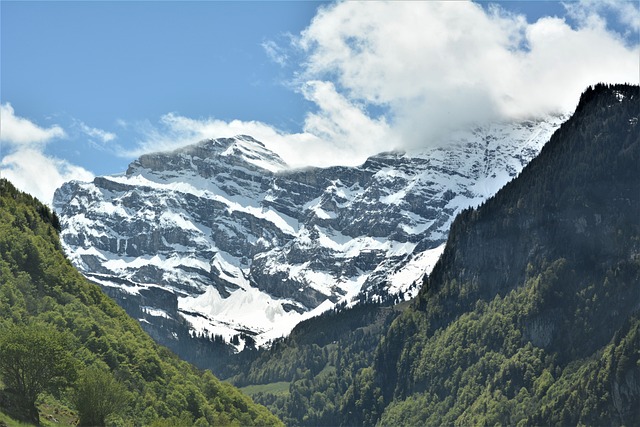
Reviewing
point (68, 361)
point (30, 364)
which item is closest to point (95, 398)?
point (68, 361)

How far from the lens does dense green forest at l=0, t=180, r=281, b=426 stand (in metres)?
117

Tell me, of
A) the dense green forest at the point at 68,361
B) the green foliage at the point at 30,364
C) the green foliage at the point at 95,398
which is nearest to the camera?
the green foliage at the point at 30,364

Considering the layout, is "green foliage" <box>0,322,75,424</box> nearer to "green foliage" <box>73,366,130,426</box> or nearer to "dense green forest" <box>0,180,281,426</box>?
"dense green forest" <box>0,180,281,426</box>

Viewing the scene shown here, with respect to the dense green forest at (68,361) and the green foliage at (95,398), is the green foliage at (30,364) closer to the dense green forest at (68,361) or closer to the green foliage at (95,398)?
the dense green forest at (68,361)

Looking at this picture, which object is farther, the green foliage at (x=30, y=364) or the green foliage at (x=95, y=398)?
the green foliage at (x=95, y=398)

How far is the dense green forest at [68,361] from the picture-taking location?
117125mm

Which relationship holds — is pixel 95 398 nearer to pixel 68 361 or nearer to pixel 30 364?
pixel 68 361

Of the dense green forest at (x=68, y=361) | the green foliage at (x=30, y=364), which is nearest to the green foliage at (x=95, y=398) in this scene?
the dense green forest at (x=68, y=361)

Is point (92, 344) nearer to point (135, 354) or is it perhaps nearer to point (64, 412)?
point (135, 354)

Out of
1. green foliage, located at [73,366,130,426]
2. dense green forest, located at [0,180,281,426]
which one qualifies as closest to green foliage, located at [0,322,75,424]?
dense green forest, located at [0,180,281,426]

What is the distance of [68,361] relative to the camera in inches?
4715

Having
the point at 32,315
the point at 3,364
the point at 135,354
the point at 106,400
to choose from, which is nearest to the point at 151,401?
the point at 135,354

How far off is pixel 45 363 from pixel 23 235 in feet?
270

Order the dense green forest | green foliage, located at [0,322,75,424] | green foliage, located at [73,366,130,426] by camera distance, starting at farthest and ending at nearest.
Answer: green foliage, located at [73,366,130,426] < the dense green forest < green foliage, located at [0,322,75,424]
